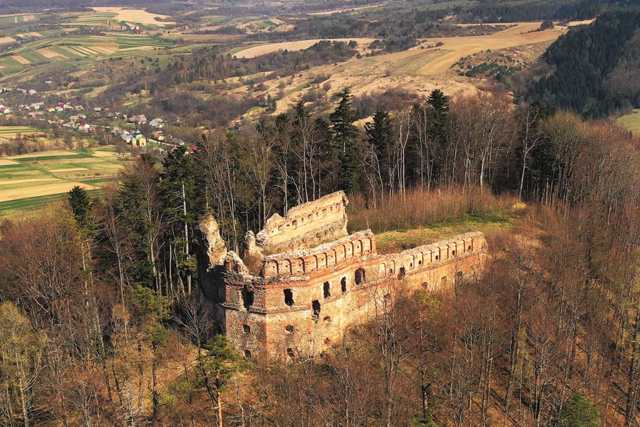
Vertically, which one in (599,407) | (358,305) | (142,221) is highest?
(142,221)

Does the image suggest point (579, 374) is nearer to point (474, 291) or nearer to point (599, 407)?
point (599, 407)

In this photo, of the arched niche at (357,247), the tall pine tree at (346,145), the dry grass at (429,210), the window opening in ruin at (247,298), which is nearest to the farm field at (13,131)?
the tall pine tree at (346,145)

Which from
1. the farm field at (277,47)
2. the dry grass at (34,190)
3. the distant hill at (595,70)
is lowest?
the dry grass at (34,190)

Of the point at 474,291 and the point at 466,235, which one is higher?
the point at 466,235

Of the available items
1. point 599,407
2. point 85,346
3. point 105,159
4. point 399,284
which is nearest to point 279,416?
point 399,284

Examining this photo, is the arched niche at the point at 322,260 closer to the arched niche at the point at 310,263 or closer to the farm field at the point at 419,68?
the arched niche at the point at 310,263

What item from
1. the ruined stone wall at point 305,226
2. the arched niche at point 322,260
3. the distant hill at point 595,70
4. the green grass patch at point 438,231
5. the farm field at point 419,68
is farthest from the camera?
the farm field at point 419,68
